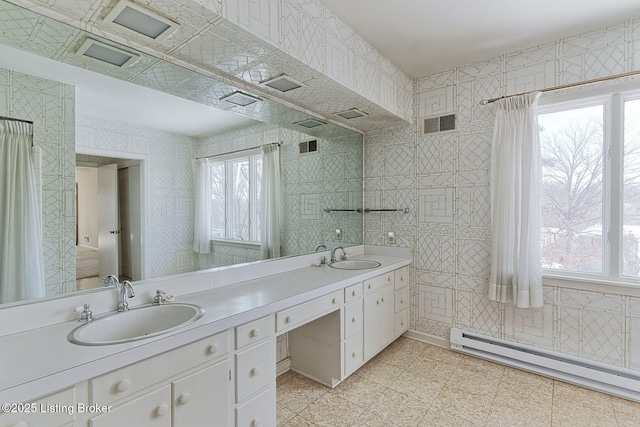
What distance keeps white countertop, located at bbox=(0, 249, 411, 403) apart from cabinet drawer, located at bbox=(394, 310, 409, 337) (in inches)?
46.3

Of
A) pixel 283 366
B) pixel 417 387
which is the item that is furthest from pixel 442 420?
pixel 283 366

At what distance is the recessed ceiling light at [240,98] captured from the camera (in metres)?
2.00

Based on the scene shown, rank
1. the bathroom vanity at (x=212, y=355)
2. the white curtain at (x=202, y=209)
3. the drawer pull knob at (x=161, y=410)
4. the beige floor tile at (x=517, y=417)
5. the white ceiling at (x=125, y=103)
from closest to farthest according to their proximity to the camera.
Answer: the bathroom vanity at (x=212, y=355) → the drawer pull knob at (x=161, y=410) → the white ceiling at (x=125, y=103) → the beige floor tile at (x=517, y=417) → the white curtain at (x=202, y=209)

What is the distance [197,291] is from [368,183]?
7.00 ft

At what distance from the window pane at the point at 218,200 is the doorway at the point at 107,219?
0.43 metres

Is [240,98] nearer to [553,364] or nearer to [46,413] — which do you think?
[46,413]

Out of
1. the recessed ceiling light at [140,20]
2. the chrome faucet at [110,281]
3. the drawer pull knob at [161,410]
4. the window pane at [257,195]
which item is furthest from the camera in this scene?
the window pane at [257,195]

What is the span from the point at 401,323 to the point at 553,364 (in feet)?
3.80

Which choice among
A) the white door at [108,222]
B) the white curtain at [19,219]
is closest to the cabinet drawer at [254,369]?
the white door at [108,222]

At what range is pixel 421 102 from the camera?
293 centimetres

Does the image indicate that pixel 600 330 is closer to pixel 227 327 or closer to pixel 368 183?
pixel 368 183

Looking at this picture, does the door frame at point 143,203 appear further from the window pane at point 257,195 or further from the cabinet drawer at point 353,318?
the cabinet drawer at point 353,318

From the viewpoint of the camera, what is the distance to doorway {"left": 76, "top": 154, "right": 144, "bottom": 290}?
146 cm

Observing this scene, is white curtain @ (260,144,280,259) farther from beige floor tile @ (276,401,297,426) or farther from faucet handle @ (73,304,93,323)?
faucet handle @ (73,304,93,323)
